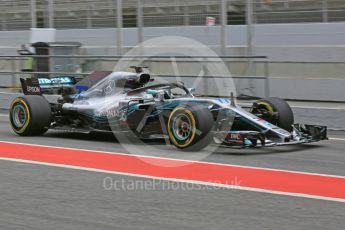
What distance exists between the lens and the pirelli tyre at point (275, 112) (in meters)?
10.0

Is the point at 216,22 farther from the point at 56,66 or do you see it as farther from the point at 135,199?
the point at 135,199

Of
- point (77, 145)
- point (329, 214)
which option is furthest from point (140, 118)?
point (329, 214)

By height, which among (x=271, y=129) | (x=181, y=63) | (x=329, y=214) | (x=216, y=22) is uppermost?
(x=216, y=22)

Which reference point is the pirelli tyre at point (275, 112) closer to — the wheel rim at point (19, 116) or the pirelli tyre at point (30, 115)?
the pirelli tyre at point (30, 115)

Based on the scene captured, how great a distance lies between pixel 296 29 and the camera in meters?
17.0

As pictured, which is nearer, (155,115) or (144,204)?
(144,204)

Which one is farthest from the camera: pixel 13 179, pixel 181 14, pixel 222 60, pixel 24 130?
pixel 181 14

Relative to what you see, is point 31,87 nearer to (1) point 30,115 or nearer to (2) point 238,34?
(1) point 30,115

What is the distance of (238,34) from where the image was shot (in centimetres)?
1734

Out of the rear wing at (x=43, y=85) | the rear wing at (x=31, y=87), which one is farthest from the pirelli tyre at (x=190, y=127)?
the rear wing at (x=31, y=87)

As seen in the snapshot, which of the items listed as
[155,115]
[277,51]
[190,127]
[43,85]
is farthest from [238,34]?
[190,127]

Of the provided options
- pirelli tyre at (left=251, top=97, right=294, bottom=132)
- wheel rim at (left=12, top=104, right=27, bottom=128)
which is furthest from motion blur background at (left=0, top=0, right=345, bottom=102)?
wheel rim at (left=12, top=104, right=27, bottom=128)

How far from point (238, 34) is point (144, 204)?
37.9ft

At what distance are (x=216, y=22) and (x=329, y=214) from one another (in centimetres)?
1197
